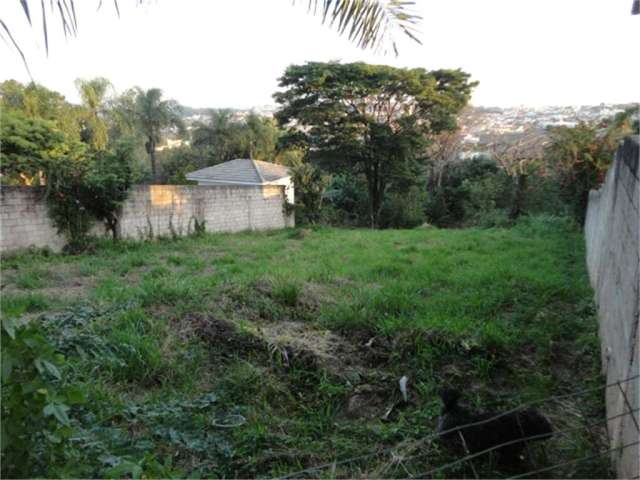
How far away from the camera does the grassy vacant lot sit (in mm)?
2273

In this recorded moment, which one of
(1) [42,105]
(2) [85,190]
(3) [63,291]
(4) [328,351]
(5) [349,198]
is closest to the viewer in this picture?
(4) [328,351]

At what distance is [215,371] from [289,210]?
12.6 meters

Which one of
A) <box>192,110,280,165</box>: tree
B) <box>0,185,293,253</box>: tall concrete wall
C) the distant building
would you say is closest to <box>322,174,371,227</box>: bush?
the distant building

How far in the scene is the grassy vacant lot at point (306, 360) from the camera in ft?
7.46

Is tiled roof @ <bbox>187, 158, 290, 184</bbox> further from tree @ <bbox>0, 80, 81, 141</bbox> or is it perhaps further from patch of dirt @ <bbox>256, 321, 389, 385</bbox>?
patch of dirt @ <bbox>256, 321, 389, 385</bbox>

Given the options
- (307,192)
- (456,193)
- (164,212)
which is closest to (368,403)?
(164,212)

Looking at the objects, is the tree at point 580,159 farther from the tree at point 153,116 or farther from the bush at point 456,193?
the tree at point 153,116

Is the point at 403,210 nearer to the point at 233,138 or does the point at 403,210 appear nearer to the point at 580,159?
the point at 580,159

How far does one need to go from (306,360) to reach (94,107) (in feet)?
86.1

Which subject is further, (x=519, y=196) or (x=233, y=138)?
(x=233, y=138)

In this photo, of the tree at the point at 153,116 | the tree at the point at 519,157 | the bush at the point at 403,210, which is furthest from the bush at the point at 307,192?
the tree at the point at 153,116

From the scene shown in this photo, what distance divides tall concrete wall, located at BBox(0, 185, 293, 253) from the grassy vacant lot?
229 centimetres

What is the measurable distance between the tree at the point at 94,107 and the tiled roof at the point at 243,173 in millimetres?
6053

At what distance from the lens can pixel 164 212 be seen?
11023mm
